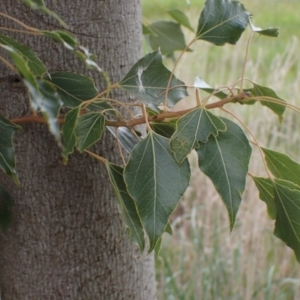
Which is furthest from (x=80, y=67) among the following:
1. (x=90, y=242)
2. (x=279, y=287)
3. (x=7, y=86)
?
(x=279, y=287)

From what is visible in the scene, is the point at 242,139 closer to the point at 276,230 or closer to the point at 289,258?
the point at 276,230

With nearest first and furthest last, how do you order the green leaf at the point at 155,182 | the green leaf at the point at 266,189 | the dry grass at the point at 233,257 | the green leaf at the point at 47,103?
1. the green leaf at the point at 47,103
2. the green leaf at the point at 155,182
3. the green leaf at the point at 266,189
4. the dry grass at the point at 233,257

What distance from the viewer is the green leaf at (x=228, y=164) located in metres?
0.63

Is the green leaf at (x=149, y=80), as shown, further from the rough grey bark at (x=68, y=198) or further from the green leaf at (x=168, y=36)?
the green leaf at (x=168, y=36)

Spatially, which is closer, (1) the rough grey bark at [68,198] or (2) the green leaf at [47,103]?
(2) the green leaf at [47,103]

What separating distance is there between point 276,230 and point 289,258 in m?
1.34

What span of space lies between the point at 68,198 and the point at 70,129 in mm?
198

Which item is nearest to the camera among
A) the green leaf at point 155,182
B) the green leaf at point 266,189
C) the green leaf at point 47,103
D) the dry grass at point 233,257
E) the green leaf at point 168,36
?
the green leaf at point 47,103

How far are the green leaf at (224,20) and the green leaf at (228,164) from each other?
0.46 feet

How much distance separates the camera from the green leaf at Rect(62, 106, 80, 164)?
62 cm

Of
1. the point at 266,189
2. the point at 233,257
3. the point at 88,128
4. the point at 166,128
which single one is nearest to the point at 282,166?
the point at 266,189

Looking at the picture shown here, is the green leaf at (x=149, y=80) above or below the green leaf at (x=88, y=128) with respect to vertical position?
above

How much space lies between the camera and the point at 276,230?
2.39ft

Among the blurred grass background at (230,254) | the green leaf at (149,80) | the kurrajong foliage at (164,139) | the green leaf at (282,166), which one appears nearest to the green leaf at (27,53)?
the kurrajong foliage at (164,139)
